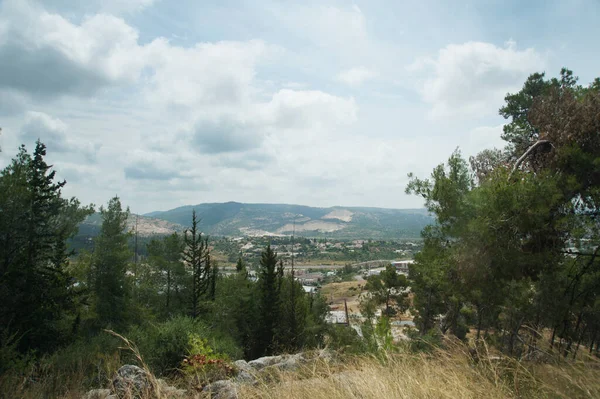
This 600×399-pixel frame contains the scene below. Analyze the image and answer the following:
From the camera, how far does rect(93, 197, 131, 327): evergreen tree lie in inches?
1194

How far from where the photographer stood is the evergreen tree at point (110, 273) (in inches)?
1194

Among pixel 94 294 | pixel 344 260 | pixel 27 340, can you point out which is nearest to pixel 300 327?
pixel 94 294

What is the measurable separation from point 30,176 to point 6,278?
752cm

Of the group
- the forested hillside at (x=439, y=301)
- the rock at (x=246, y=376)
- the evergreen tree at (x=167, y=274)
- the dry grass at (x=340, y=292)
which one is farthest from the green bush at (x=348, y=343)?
the dry grass at (x=340, y=292)

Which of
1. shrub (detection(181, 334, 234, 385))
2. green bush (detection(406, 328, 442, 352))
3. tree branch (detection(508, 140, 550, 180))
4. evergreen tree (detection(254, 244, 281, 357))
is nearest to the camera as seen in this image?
shrub (detection(181, 334, 234, 385))

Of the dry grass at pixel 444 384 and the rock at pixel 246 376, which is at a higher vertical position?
the dry grass at pixel 444 384

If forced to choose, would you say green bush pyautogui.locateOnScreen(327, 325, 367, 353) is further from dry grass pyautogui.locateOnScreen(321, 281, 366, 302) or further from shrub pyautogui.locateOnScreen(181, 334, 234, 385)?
dry grass pyautogui.locateOnScreen(321, 281, 366, 302)

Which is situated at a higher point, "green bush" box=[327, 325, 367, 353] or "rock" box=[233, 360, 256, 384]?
"rock" box=[233, 360, 256, 384]

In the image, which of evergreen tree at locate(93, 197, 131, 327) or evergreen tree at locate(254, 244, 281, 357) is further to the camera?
evergreen tree at locate(254, 244, 281, 357)

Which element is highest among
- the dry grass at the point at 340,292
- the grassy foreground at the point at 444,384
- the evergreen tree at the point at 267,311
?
the grassy foreground at the point at 444,384

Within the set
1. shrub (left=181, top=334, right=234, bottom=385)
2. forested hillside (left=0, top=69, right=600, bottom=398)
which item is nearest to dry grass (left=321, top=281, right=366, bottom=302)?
forested hillside (left=0, top=69, right=600, bottom=398)

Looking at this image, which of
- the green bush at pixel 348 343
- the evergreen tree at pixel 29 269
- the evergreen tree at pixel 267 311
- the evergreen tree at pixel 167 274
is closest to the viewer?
the green bush at pixel 348 343

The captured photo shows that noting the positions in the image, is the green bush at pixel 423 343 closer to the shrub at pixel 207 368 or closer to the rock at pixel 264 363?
the rock at pixel 264 363

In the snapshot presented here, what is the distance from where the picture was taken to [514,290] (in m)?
11.2
